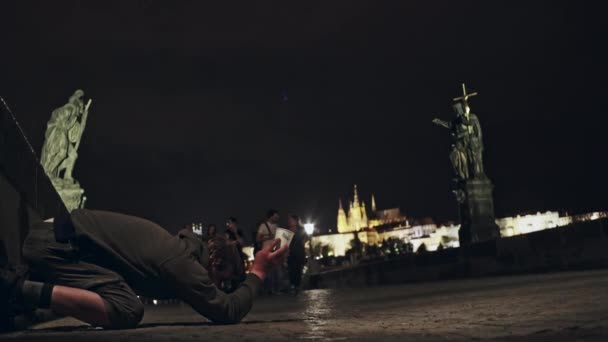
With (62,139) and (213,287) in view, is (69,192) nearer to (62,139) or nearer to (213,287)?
(62,139)

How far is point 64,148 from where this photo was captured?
1880cm

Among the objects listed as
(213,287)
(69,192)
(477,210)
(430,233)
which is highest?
(430,233)

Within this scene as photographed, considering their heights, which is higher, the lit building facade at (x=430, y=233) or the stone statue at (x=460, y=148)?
the lit building facade at (x=430, y=233)

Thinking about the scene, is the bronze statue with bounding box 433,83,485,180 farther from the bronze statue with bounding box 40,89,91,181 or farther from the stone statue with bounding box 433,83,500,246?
the bronze statue with bounding box 40,89,91,181

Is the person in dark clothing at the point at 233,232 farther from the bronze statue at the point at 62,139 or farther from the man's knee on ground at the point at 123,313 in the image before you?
the bronze statue at the point at 62,139

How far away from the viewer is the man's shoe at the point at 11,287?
3801mm

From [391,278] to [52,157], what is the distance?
30.1 ft

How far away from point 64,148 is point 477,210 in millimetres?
14149

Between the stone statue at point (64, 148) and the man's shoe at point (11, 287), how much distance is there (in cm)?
1524

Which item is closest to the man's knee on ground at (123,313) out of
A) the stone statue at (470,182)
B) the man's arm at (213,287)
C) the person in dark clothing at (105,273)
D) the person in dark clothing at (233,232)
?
the person in dark clothing at (105,273)

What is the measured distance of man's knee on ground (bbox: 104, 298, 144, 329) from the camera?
3971 millimetres

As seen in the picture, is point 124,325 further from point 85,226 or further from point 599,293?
point 599,293

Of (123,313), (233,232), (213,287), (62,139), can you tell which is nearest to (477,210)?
(62,139)

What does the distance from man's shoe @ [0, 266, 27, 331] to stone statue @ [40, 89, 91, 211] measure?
15.2m
